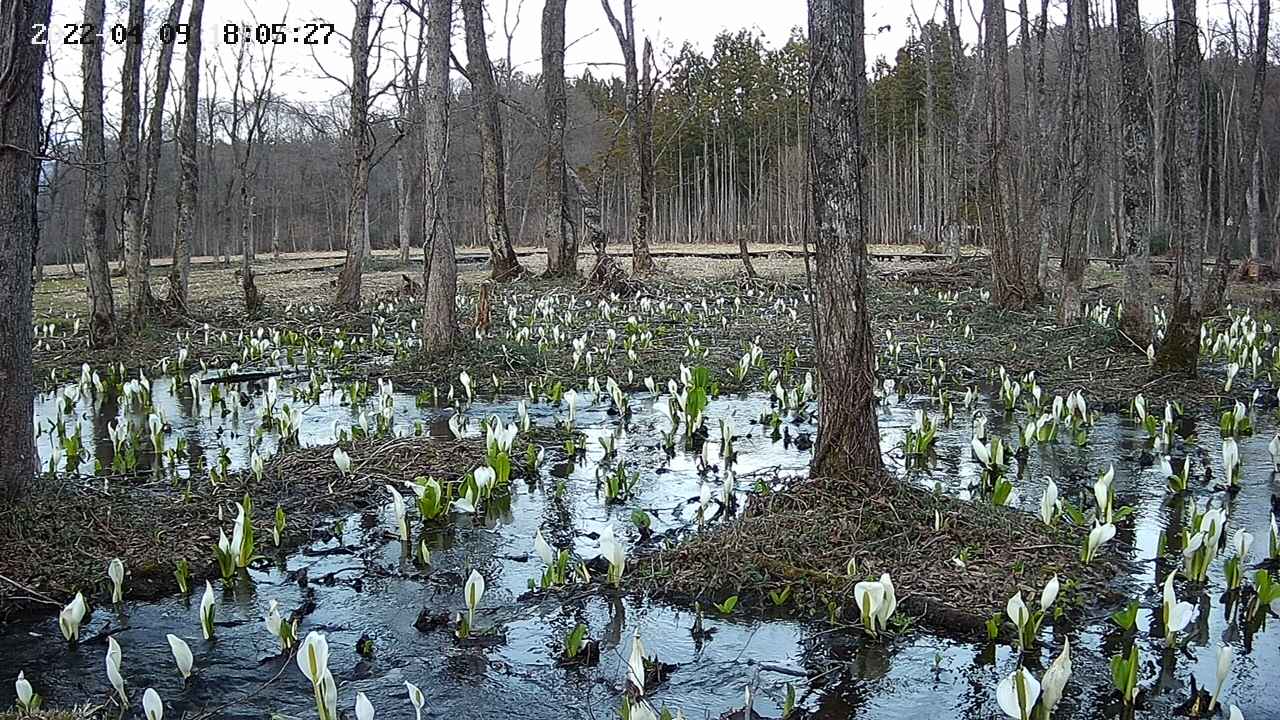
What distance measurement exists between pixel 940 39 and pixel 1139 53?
4156 cm

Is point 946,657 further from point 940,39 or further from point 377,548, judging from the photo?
point 940,39

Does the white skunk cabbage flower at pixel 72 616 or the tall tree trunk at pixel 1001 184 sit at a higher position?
the tall tree trunk at pixel 1001 184

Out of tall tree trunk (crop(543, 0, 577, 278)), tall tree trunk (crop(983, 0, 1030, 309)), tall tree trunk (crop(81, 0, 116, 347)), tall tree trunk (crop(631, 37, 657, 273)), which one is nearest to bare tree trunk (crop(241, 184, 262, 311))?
tall tree trunk (crop(81, 0, 116, 347))

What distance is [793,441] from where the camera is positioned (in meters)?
8.18

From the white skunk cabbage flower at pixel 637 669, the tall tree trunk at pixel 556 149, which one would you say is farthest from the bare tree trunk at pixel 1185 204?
the tall tree trunk at pixel 556 149

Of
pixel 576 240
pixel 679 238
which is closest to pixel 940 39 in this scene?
pixel 679 238

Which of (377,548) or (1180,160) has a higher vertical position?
(1180,160)

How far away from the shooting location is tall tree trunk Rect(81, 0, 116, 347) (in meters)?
12.9

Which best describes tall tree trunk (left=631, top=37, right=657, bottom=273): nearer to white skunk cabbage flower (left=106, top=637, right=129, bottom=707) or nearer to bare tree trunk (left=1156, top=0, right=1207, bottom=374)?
bare tree trunk (left=1156, top=0, right=1207, bottom=374)

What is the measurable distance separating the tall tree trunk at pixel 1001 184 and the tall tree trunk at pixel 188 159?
40.7ft

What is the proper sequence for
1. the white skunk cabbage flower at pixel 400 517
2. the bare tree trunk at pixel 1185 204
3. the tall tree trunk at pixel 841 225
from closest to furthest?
the tall tree trunk at pixel 841 225 → the white skunk cabbage flower at pixel 400 517 → the bare tree trunk at pixel 1185 204

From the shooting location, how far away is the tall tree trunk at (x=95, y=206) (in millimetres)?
12891

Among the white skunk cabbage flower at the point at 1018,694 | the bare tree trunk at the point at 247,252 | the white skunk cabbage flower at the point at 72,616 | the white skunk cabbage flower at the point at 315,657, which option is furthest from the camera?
the bare tree trunk at the point at 247,252

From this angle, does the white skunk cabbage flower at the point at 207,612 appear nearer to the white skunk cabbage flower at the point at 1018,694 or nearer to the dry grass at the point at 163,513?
the dry grass at the point at 163,513
